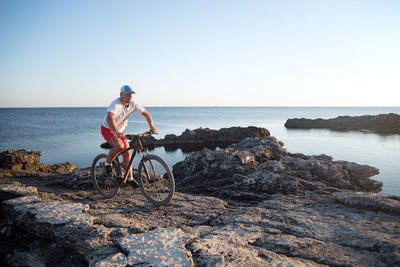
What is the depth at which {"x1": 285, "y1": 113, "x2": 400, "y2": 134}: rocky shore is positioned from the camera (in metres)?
39.8

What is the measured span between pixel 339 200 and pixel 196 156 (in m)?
5.83

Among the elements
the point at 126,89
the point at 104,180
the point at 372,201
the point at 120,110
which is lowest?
the point at 104,180

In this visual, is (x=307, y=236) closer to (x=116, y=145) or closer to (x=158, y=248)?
(x=158, y=248)

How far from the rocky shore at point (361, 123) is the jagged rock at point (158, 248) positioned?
44334 millimetres

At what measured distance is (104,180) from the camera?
5.40m

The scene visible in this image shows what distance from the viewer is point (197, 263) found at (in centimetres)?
259

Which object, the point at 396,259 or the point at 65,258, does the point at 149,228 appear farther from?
the point at 396,259

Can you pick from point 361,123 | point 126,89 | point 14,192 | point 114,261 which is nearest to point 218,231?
point 114,261

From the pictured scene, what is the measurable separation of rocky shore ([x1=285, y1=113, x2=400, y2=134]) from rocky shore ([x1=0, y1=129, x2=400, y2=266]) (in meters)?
41.7

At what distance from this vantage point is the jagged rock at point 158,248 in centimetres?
261

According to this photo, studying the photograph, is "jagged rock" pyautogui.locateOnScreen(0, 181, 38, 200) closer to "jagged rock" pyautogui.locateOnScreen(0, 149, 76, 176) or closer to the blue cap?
the blue cap

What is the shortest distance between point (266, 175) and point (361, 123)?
162 feet

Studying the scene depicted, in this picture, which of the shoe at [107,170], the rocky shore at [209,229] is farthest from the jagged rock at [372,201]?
the shoe at [107,170]

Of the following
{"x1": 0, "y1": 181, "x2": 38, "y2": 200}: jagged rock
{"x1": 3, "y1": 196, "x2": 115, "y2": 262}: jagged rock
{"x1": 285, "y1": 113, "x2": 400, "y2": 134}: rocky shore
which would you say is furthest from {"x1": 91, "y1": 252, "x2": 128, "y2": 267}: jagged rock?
{"x1": 285, "y1": 113, "x2": 400, "y2": 134}: rocky shore
